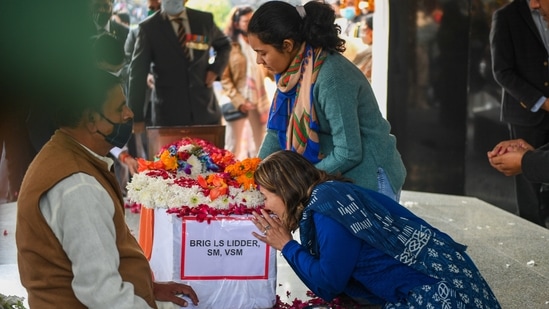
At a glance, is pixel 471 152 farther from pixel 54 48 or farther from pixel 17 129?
pixel 54 48

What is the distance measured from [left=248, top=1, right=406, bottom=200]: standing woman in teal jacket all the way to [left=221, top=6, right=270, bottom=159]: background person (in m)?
5.14

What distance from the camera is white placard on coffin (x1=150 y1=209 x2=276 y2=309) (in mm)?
3969

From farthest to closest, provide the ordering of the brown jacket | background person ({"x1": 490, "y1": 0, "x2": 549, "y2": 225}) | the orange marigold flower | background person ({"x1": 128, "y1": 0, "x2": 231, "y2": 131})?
background person ({"x1": 128, "y1": 0, "x2": 231, "y2": 131}) → background person ({"x1": 490, "y1": 0, "x2": 549, "y2": 225}) → the orange marigold flower → the brown jacket

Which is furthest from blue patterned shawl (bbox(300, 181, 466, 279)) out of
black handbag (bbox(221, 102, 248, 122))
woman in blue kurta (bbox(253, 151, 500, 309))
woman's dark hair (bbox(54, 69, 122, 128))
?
black handbag (bbox(221, 102, 248, 122))

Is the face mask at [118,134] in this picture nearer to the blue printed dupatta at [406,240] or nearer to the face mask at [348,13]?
the blue printed dupatta at [406,240]

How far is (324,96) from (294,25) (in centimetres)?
36

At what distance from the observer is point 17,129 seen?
5.82 meters

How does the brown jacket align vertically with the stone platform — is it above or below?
above

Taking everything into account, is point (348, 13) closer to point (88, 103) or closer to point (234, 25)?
point (234, 25)

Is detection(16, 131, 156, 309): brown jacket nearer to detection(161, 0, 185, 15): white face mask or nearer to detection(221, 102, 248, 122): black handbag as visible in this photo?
detection(161, 0, 185, 15): white face mask

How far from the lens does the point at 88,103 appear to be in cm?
246

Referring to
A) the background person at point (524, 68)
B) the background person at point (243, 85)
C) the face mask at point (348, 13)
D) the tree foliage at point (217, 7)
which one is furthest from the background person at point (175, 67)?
the background person at point (524, 68)

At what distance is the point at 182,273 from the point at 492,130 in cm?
459

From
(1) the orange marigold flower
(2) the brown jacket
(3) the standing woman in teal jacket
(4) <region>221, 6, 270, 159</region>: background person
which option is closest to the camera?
(2) the brown jacket
